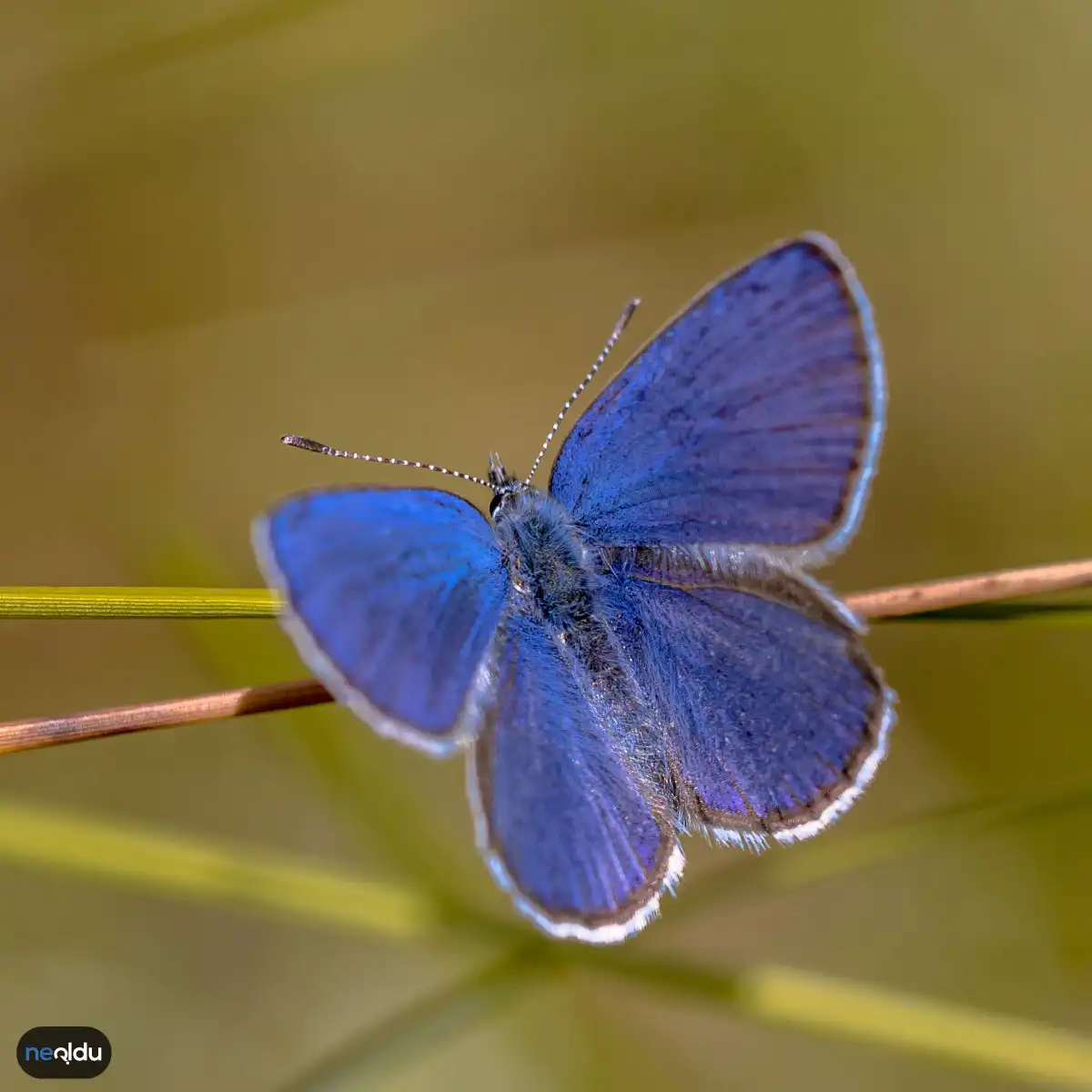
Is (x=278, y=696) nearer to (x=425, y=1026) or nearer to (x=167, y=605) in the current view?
(x=167, y=605)

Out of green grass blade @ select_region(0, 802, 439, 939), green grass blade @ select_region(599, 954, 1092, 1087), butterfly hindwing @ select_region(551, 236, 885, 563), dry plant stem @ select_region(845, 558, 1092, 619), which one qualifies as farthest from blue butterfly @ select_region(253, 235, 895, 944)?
green grass blade @ select_region(0, 802, 439, 939)

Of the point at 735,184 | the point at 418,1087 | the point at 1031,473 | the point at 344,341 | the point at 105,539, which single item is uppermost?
the point at 735,184

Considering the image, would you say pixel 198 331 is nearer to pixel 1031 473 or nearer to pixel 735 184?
pixel 735 184

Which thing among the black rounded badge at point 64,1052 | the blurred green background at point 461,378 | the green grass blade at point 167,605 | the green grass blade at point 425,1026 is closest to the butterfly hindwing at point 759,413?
the green grass blade at point 167,605

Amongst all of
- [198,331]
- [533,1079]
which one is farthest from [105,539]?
[533,1079]

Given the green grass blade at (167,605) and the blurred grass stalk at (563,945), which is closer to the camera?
the green grass blade at (167,605)

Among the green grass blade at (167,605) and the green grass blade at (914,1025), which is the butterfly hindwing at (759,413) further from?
the green grass blade at (914,1025)

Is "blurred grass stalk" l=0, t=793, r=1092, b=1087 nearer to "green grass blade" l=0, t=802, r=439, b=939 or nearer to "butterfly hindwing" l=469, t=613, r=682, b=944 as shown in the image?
"green grass blade" l=0, t=802, r=439, b=939
